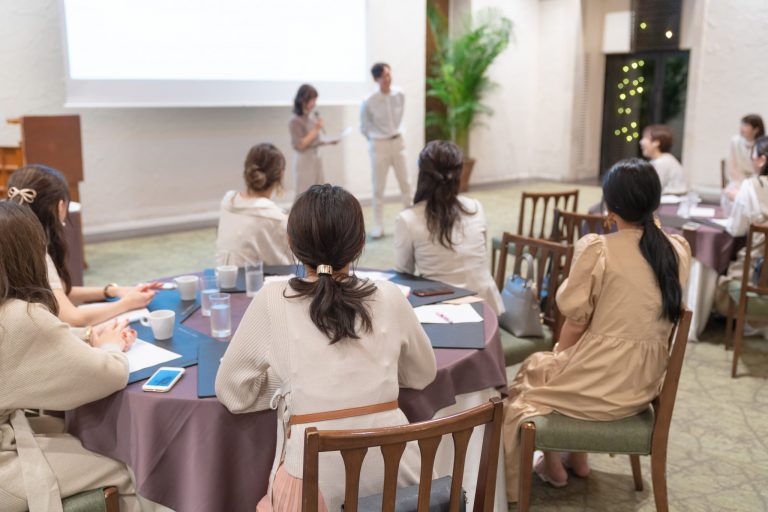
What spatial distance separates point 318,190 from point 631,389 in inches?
48.6

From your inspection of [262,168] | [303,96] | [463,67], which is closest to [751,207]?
[262,168]

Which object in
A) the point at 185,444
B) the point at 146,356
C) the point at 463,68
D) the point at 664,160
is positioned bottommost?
the point at 185,444

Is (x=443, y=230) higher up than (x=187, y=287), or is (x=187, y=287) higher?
(x=443, y=230)

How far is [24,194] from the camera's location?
2.24 m

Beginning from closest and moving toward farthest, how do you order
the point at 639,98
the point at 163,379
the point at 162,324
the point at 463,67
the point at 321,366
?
the point at 321,366
the point at 163,379
the point at 162,324
the point at 463,67
the point at 639,98

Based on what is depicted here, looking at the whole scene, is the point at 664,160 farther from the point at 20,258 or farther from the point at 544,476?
the point at 20,258

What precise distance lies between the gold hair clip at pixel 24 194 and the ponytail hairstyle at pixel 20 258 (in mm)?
589

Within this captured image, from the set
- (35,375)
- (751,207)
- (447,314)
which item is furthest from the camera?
(751,207)

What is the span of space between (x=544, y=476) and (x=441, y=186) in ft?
3.89

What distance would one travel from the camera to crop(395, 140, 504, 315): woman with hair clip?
9.29 ft

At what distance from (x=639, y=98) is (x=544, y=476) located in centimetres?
914

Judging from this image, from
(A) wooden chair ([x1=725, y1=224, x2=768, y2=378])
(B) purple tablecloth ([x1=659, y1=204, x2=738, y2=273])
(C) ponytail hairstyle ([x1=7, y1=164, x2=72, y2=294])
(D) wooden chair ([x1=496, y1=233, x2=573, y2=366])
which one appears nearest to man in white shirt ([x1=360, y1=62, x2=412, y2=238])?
(B) purple tablecloth ([x1=659, y1=204, x2=738, y2=273])

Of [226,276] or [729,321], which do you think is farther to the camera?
[729,321]

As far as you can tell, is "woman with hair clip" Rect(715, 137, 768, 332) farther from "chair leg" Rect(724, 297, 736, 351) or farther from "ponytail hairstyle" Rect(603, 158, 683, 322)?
"ponytail hairstyle" Rect(603, 158, 683, 322)
